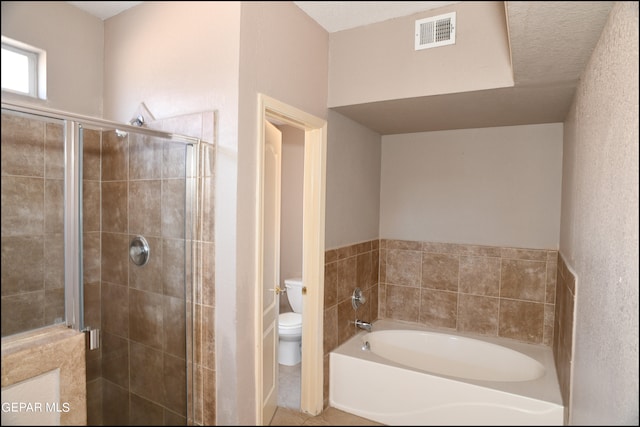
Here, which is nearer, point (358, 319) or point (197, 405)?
point (197, 405)

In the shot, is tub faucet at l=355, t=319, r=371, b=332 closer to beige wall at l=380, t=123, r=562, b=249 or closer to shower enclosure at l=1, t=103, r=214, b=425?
beige wall at l=380, t=123, r=562, b=249

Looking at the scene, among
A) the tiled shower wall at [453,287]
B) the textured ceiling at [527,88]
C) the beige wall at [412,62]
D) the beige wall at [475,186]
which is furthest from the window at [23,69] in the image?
the beige wall at [475,186]

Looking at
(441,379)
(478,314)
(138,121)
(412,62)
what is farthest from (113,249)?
(478,314)

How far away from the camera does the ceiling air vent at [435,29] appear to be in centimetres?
76

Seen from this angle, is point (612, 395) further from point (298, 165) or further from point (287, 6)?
point (298, 165)

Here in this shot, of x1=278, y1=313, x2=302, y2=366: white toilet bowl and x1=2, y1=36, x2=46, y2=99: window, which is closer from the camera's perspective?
x1=2, y1=36, x2=46, y2=99: window

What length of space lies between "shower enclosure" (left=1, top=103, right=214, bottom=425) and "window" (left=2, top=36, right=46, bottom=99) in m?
0.03

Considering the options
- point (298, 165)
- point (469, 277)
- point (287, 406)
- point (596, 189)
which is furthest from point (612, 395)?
point (298, 165)

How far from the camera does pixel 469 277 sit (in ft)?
7.26

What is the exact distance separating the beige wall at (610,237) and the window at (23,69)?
3.17 ft

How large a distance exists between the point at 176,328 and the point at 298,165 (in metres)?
1.65

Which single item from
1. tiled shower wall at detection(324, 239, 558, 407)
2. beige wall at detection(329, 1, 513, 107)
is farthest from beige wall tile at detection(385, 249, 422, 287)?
beige wall at detection(329, 1, 513, 107)

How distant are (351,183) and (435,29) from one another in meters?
1.12

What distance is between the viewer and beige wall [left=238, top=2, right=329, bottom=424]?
2.04 feet
